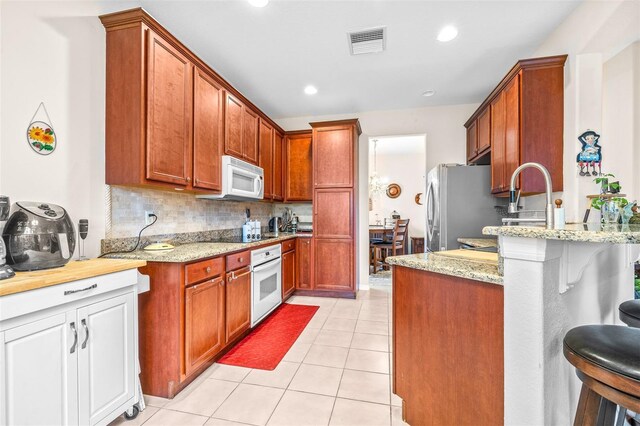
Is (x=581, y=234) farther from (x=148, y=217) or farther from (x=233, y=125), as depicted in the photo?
(x=233, y=125)

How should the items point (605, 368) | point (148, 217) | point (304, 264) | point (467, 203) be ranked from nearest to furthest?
point (605, 368)
point (148, 217)
point (467, 203)
point (304, 264)

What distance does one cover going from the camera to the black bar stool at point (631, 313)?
1.14 m

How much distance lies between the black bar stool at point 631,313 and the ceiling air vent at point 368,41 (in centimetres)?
245

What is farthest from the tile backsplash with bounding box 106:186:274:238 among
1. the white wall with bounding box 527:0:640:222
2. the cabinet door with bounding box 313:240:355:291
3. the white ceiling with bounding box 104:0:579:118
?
the white wall with bounding box 527:0:640:222

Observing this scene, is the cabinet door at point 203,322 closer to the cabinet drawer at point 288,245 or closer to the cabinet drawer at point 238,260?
the cabinet drawer at point 238,260

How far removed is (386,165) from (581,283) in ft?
22.4

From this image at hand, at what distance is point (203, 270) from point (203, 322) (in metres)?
0.38

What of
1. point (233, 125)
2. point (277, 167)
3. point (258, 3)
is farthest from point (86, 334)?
point (277, 167)

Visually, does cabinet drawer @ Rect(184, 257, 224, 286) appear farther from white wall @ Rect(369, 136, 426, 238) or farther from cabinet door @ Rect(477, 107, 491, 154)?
white wall @ Rect(369, 136, 426, 238)

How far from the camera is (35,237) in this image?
129 centimetres

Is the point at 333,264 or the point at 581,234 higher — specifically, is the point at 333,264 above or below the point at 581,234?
below

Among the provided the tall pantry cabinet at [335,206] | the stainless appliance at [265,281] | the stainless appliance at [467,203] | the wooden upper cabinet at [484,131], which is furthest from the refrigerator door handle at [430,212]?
the stainless appliance at [265,281]

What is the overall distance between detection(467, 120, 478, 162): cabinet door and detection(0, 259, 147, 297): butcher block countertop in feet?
12.5

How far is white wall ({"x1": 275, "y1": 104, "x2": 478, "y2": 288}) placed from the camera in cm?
405
